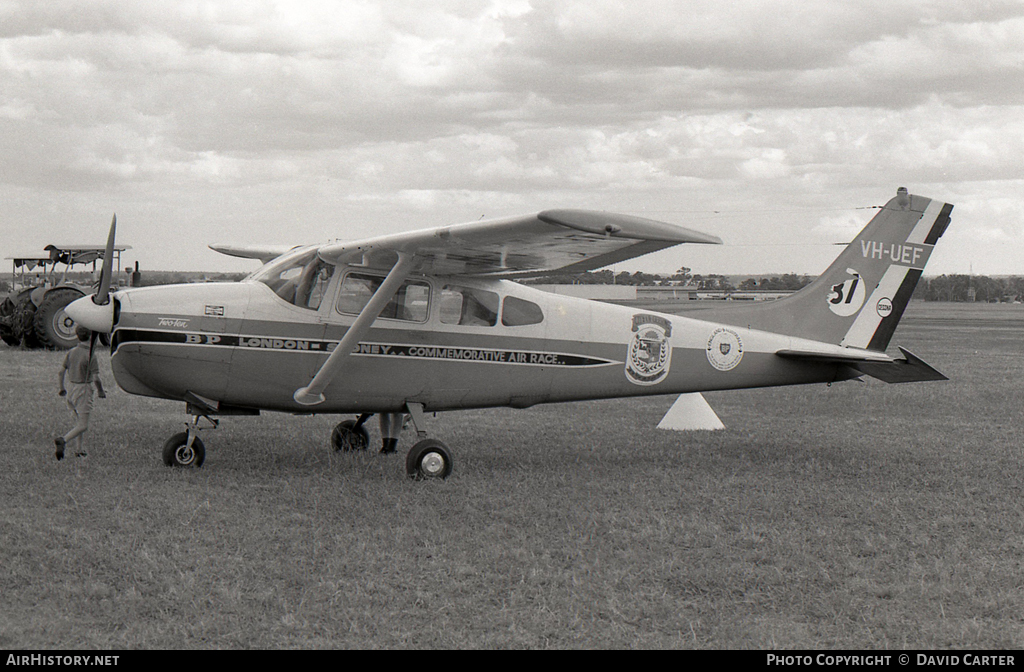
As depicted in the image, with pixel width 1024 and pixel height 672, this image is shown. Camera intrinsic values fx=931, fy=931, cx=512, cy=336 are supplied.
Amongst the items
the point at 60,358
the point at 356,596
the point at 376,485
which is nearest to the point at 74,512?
the point at 376,485

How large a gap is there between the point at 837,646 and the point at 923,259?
7329mm

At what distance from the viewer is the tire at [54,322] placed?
22.4m

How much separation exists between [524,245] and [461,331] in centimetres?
165

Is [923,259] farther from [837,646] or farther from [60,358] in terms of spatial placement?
[60,358]

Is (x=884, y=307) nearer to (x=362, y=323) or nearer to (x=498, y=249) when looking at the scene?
(x=498, y=249)

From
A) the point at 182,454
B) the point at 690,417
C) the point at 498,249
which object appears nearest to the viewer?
the point at 498,249

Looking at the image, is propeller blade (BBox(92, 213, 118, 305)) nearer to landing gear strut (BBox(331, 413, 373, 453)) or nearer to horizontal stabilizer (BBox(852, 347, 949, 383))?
landing gear strut (BBox(331, 413, 373, 453))

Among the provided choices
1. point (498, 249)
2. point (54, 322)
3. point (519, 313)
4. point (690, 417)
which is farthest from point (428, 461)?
point (54, 322)

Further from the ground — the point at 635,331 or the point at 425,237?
the point at 425,237

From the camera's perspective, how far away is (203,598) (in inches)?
211

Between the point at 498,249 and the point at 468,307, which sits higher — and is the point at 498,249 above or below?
above

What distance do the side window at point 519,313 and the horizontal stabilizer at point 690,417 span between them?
12.3 feet

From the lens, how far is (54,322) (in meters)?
22.6

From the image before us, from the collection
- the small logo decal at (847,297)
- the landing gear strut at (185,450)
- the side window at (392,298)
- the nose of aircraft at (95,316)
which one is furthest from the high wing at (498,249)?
the small logo decal at (847,297)
